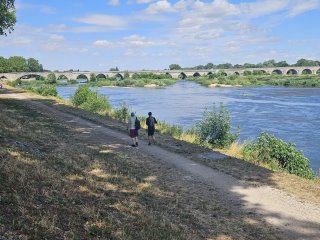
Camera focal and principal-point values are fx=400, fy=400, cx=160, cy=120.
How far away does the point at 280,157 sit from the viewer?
19906mm

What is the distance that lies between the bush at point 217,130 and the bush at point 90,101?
17.7m

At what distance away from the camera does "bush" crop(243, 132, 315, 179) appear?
751 inches

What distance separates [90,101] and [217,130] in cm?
2060

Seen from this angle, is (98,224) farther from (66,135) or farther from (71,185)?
(66,135)

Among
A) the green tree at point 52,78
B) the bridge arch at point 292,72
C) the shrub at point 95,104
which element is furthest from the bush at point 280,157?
the bridge arch at point 292,72

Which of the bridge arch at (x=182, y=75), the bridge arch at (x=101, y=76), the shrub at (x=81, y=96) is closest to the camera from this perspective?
the shrub at (x=81, y=96)

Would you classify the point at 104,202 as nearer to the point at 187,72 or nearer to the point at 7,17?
the point at 7,17

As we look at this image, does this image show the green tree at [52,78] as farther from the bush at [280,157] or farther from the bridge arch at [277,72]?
the bush at [280,157]

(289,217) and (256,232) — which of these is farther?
(289,217)

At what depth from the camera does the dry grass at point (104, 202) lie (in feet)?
28.2

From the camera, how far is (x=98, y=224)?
8.98 meters

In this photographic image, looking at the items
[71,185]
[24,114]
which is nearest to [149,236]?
[71,185]

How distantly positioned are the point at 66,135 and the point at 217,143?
356 inches

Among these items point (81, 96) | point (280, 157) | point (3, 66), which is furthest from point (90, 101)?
point (3, 66)
